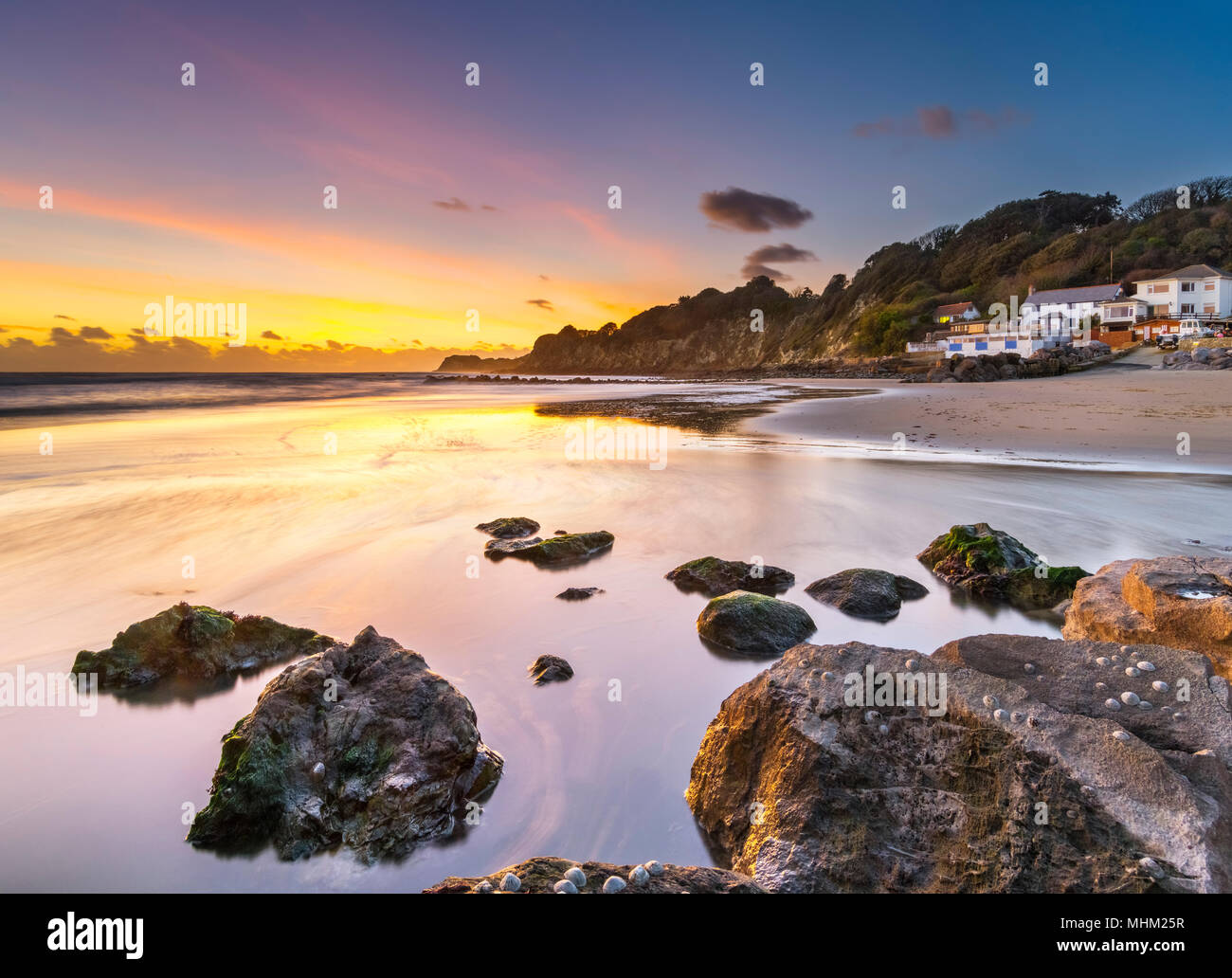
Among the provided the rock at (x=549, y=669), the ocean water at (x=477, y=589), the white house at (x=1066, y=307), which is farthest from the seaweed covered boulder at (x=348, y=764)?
the white house at (x=1066, y=307)

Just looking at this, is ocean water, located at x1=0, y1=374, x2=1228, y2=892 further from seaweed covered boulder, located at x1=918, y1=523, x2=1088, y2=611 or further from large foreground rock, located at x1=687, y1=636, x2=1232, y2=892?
large foreground rock, located at x1=687, y1=636, x2=1232, y2=892

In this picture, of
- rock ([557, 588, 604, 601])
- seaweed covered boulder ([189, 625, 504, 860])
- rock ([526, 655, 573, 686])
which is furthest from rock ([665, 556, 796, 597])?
seaweed covered boulder ([189, 625, 504, 860])

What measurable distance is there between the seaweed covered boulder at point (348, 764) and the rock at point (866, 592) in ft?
12.1

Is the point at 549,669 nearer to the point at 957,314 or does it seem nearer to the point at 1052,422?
the point at 1052,422

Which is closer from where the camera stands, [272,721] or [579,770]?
[272,721]

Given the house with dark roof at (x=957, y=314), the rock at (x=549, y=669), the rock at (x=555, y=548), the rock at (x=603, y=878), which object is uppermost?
the house with dark roof at (x=957, y=314)

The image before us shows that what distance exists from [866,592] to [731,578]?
55.8 inches

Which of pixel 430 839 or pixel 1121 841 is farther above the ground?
pixel 1121 841

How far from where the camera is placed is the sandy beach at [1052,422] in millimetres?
14164

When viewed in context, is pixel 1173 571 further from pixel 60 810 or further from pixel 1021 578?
pixel 60 810

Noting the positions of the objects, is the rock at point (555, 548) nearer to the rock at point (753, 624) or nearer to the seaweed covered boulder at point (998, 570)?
the rock at point (753, 624)

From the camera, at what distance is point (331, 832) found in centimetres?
310

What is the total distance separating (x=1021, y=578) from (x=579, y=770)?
5.02 meters
